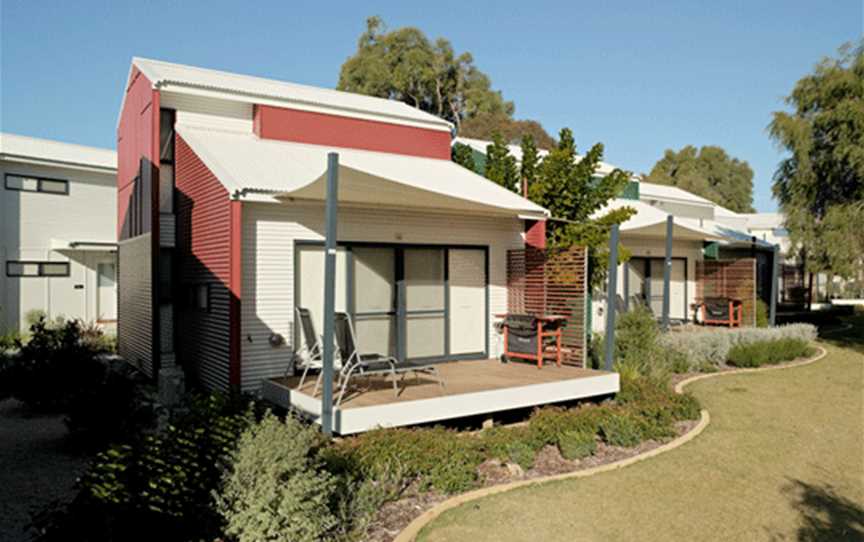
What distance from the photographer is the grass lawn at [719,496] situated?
5.11 metres

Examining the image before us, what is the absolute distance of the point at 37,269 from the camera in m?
17.5

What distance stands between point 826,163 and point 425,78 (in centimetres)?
2634

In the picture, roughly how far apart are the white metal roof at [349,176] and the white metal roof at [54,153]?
909 centimetres

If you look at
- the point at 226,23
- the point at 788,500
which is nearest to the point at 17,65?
the point at 226,23

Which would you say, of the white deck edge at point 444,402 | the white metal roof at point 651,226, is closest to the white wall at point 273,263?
the white deck edge at point 444,402

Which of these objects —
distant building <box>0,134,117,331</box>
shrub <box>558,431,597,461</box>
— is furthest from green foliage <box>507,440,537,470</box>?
distant building <box>0,134,117,331</box>

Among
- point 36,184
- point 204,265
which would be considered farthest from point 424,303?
point 36,184

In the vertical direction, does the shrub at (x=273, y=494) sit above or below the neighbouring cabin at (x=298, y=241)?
below

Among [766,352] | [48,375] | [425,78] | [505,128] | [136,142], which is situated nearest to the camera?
[48,375]

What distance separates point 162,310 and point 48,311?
28.6ft

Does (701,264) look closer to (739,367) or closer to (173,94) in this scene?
(739,367)

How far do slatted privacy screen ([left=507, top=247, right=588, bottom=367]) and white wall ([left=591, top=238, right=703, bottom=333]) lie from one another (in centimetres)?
475

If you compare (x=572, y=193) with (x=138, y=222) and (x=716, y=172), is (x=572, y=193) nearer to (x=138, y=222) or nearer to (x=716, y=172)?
(x=138, y=222)

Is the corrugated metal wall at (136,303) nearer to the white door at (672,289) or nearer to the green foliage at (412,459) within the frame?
the green foliage at (412,459)
